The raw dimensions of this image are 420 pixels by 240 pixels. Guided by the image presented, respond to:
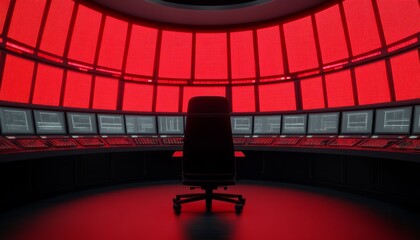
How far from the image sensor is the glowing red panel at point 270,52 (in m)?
4.38

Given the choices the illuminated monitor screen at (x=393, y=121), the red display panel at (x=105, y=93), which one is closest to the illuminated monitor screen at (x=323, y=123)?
the illuminated monitor screen at (x=393, y=121)

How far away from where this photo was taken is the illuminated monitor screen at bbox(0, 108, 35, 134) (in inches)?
105

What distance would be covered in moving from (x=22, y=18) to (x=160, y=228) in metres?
2.49

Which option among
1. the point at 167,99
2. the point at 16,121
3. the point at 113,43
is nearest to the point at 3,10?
the point at 16,121

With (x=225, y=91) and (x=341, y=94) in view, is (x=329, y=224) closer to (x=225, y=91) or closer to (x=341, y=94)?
(x=341, y=94)

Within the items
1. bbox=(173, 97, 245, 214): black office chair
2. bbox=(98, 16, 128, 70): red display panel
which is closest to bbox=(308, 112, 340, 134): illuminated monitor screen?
bbox=(173, 97, 245, 214): black office chair

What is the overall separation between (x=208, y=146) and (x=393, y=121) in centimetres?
178

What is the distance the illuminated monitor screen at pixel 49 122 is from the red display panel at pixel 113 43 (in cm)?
104

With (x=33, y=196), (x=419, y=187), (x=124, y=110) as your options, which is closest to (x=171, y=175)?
(x=124, y=110)

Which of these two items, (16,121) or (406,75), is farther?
(406,75)

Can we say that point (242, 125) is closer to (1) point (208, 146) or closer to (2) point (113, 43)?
(1) point (208, 146)

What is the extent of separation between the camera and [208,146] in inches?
95.5

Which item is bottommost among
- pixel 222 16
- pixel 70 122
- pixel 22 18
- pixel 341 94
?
pixel 70 122

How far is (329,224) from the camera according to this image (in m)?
2.30
